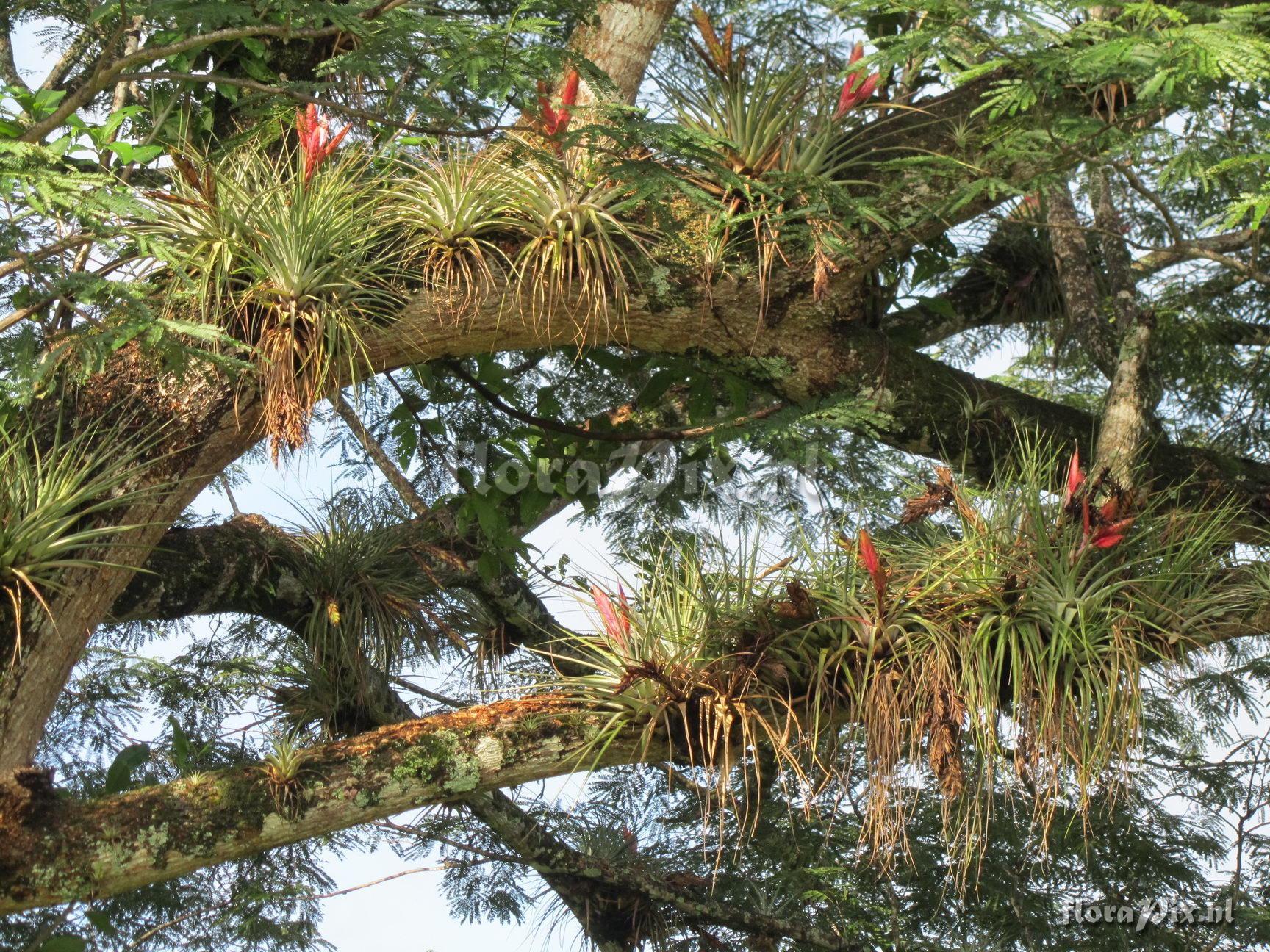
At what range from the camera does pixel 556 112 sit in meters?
4.36

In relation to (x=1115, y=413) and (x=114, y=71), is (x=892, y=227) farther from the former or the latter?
(x=114, y=71)

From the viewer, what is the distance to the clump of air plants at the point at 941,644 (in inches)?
151

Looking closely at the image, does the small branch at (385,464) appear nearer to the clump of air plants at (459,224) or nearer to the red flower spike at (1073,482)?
the clump of air plants at (459,224)

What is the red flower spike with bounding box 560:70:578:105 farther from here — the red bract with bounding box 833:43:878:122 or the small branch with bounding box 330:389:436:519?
the small branch with bounding box 330:389:436:519

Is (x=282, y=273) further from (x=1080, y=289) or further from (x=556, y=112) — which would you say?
(x=1080, y=289)

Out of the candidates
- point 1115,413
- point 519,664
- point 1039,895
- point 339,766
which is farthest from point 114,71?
point 1039,895

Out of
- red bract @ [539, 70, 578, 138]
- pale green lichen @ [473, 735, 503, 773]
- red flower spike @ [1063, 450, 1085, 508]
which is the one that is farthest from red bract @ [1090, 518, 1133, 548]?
red bract @ [539, 70, 578, 138]

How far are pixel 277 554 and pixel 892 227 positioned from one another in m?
2.94

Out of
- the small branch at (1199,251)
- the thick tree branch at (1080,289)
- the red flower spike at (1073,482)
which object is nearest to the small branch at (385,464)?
the red flower spike at (1073,482)

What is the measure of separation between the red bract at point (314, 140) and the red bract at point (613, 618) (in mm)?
1617

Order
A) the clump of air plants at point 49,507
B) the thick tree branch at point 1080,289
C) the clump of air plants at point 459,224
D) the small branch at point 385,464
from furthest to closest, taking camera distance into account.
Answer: the thick tree branch at point 1080,289 → the small branch at point 385,464 → the clump of air plants at point 459,224 → the clump of air plants at point 49,507

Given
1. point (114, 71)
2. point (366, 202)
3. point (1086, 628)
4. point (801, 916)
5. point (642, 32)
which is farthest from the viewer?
point (801, 916)

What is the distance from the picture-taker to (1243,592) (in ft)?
13.4

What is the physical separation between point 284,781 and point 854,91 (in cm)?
307
